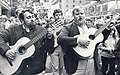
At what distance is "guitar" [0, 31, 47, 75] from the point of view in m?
5.47

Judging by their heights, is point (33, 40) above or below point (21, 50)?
above

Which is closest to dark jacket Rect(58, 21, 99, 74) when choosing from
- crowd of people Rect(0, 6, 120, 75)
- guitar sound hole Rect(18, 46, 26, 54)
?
crowd of people Rect(0, 6, 120, 75)

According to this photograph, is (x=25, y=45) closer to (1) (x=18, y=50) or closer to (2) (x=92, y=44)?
(1) (x=18, y=50)

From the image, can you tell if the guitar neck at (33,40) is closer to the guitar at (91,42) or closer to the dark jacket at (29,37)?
the dark jacket at (29,37)

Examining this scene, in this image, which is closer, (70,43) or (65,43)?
(70,43)

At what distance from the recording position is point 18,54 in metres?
5.52

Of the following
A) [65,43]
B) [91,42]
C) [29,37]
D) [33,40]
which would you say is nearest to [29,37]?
[29,37]

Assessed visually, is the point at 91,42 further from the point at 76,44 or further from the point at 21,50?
the point at 21,50

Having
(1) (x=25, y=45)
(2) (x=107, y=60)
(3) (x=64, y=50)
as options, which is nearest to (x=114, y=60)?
(2) (x=107, y=60)

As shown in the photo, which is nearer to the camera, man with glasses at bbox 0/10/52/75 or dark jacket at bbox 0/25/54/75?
man with glasses at bbox 0/10/52/75

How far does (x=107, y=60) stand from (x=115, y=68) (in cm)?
23

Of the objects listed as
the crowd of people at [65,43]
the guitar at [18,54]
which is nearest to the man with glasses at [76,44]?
the crowd of people at [65,43]

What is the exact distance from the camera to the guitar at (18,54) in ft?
18.0

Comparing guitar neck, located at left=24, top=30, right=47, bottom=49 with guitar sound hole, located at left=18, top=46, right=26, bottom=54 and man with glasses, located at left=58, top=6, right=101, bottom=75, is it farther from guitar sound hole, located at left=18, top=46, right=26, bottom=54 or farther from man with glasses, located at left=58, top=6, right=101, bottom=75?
man with glasses, located at left=58, top=6, right=101, bottom=75
